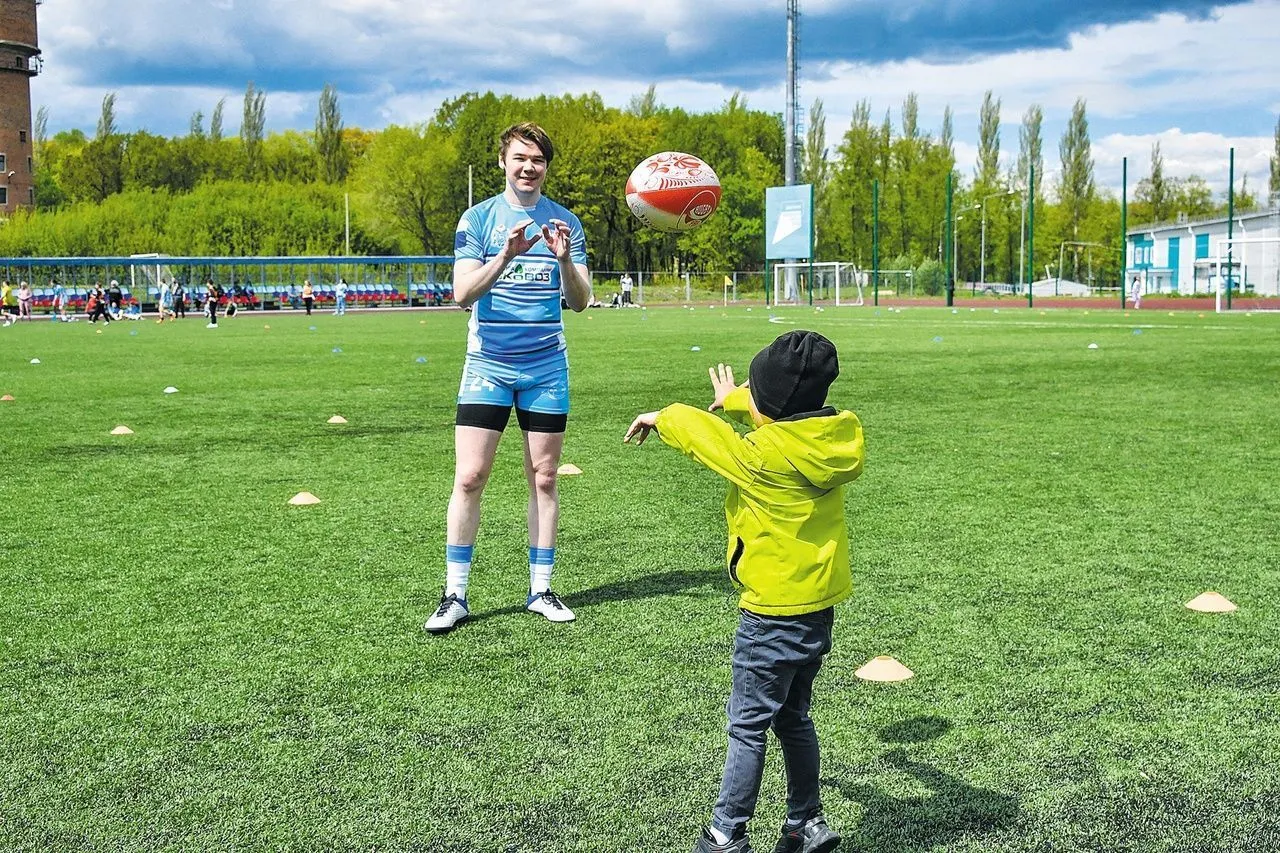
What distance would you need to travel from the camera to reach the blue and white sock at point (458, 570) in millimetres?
5406

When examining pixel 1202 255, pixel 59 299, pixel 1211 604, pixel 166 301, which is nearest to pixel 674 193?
pixel 1211 604

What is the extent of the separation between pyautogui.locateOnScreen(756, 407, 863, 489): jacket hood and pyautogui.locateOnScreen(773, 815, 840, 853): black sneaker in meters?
0.90

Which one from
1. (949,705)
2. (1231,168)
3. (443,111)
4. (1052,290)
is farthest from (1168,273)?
(949,705)

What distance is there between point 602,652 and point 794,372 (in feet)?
6.98

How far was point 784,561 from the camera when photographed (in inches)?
126

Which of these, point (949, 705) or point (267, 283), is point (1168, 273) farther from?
point (949, 705)

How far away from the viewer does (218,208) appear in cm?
8369

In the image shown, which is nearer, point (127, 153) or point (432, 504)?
point (432, 504)

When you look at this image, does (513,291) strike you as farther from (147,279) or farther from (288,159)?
(288,159)

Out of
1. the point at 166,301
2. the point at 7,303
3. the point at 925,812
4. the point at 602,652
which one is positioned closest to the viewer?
the point at 925,812

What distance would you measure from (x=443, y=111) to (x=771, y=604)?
91890mm

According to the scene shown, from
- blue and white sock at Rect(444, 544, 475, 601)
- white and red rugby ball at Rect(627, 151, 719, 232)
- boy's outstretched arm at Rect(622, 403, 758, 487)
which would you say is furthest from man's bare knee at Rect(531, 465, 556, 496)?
white and red rugby ball at Rect(627, 151, 719, 232)

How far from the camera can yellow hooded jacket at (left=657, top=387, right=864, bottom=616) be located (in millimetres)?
3156

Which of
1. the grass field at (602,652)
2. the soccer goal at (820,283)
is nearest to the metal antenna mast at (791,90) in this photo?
the soccer goal at (820,283)
